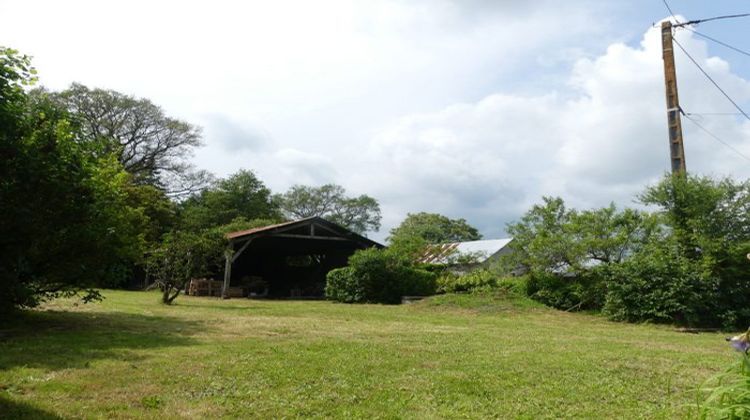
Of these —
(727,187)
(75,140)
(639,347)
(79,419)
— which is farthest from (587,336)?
(75,140)

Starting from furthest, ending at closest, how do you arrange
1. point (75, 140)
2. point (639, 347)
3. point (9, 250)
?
point (75, 140) → point (639, 347) → point (9, 250)

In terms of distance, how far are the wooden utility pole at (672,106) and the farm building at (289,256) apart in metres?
13.8

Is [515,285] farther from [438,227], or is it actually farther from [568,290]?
[438,227]

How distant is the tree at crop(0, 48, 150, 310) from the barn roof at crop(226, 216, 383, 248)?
12604mm

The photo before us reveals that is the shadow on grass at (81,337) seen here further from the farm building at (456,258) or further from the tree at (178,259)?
the farm building at (456,258)

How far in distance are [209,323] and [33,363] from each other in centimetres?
529

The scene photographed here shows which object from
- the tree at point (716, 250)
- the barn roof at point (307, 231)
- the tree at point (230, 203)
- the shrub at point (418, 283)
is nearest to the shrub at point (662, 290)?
the tree at point (716, 250)

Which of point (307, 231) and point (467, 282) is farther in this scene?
point (307, 231)

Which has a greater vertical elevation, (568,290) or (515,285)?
(515,285)

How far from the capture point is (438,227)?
191 feet

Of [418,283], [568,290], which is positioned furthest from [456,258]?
[568,290]

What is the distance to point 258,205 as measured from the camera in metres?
47.5

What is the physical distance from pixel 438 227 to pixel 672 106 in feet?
141

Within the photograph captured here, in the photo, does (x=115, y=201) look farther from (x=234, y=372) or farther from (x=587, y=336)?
(x=587, y=336)
